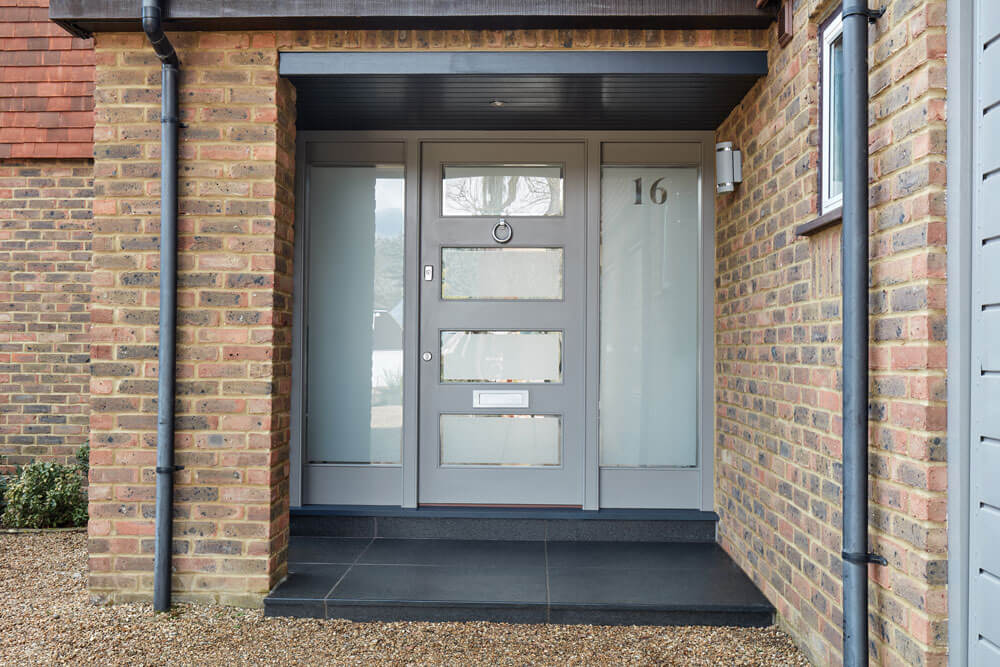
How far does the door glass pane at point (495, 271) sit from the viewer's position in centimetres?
430

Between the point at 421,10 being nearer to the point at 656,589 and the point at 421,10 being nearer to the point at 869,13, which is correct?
the point at 869,13

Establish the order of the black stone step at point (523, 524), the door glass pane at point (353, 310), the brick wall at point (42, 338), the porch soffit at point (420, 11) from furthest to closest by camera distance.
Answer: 1. the brick wall at point (42, 338)
2. the door glass pane at point (353, 310)
3. the black stone step at point (523, 524)
4. the porch soffit at point (420, 11)

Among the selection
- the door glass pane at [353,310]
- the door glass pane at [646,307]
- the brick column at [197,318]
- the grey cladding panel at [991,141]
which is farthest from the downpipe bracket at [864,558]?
the door glass pane at [353,310]

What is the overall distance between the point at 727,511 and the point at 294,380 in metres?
2.66

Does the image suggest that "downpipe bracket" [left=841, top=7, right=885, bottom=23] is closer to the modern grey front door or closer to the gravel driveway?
the modern grey front door

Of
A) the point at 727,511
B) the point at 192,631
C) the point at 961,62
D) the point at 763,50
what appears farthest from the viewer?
the point at 727,511

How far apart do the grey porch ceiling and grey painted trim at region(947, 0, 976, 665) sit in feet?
4.65

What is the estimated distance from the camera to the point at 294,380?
4289mm

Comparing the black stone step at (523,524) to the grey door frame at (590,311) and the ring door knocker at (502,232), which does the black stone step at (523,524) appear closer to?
the grey door frame at (590,311)

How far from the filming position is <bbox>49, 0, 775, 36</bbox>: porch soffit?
314 cm

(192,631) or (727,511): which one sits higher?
(727,511)

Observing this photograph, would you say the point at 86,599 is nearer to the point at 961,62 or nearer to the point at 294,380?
the point at 294,380

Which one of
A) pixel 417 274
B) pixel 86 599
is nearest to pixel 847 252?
pixel 417 274

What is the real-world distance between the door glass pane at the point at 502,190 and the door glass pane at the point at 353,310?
1.06 ft
